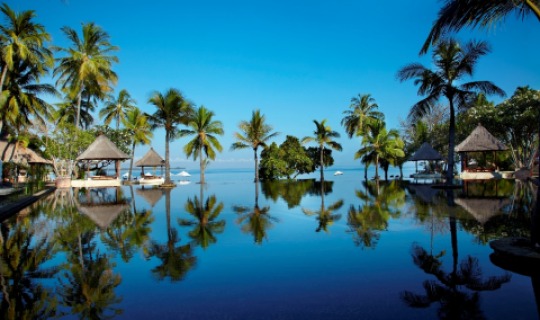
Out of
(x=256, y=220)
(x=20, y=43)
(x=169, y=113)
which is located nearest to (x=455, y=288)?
(x=256, y=220)

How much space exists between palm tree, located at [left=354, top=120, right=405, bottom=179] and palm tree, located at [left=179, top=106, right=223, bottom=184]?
12.8 metres

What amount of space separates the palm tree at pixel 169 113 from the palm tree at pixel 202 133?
117 centimetres

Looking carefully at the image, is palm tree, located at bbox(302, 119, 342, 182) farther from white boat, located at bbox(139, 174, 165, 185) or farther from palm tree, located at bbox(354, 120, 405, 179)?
white boat, located at bbox(139, 174, 165, 185)

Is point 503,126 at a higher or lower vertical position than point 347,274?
higher

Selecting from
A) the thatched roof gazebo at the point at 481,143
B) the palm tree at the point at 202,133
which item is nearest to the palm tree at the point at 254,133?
the palm tree at the point at 202,133

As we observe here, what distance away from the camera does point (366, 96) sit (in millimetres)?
33500

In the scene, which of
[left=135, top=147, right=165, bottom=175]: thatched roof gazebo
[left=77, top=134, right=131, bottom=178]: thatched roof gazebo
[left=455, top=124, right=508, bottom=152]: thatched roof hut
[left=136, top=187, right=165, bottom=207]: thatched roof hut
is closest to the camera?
[left=136, top=187, right=165, bottom=207]: thatched roof hut

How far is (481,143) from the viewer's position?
25.9 meters

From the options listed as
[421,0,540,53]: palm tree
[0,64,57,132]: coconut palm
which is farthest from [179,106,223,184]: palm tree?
[421,0,540,53]: palm tree

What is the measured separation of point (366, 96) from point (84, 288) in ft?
105

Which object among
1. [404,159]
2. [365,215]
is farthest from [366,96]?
[365,215]

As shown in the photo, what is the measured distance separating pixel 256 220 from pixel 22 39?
55.6ft

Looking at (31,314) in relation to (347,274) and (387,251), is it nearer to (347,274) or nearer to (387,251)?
(347,274)

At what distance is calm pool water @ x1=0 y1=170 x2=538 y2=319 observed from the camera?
375 centimetres
